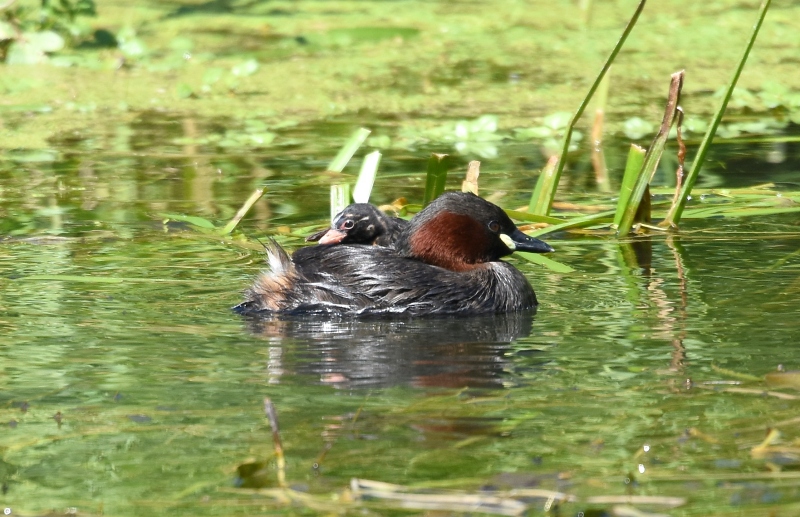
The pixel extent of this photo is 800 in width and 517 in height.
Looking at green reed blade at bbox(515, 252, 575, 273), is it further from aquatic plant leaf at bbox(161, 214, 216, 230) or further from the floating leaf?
the floating leaf

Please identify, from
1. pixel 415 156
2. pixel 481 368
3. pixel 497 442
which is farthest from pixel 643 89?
pixel 497 442

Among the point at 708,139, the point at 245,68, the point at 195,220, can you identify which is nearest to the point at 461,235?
the point at 708,139

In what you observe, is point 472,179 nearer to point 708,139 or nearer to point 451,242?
point 451,242

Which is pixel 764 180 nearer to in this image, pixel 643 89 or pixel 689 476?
pixel 643 89

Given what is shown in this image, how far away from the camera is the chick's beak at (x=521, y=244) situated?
21.7 feet

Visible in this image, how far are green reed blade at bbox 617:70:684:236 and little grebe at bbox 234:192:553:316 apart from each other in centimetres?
88

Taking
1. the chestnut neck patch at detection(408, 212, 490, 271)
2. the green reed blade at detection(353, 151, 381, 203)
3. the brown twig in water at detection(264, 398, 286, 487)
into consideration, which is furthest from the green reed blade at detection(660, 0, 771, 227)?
the brown twig in water at detection(264, 398, 286, 487)

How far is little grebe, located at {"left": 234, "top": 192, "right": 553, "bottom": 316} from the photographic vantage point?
6250 millimetres

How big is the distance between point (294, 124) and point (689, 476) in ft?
25.4

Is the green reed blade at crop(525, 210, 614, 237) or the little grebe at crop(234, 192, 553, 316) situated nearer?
the little grebe at crop(234, 192, 553, 316)

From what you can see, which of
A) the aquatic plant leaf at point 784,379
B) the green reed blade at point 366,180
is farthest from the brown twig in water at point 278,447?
the green reed blade at point 366,180

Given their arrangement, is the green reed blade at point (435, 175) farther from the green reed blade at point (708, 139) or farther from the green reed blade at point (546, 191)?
the green reed blade at point (708, 139)

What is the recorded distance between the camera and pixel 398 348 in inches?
219

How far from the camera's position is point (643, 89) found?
12.1 metres
